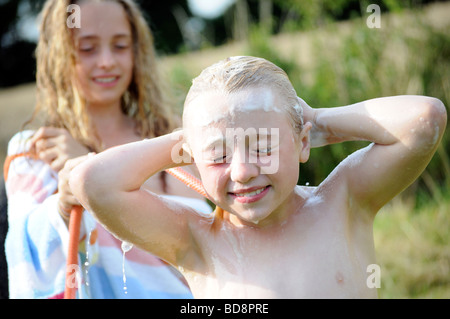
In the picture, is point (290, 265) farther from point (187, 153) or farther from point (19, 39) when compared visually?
point (19, 39)

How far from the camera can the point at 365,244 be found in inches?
64.4

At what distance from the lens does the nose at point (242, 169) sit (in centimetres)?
140

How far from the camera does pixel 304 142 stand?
158 cm

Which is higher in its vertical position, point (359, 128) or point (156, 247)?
point (359, 128)

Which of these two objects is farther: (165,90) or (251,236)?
(165,90)

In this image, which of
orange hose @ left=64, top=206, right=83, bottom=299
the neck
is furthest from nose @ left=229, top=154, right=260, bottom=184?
the neck

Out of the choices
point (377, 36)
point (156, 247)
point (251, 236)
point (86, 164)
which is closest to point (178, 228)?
point (156, 247)

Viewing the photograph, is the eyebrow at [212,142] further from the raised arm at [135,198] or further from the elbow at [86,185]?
the elbow at [86,185]

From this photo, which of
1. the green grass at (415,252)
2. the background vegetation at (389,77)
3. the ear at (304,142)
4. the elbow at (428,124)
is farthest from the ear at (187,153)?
the green grass at (415,252)

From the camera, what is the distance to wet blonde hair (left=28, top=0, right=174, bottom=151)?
108 inches

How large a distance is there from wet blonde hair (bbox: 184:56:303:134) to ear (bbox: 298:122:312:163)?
14mm

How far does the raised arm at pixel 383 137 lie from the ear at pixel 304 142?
71 mm

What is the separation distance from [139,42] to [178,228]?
5.05 feet
